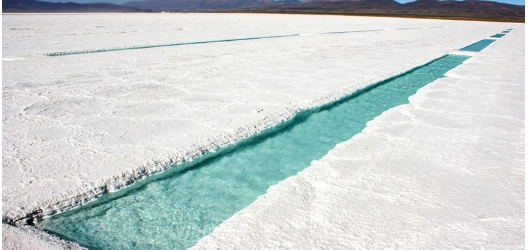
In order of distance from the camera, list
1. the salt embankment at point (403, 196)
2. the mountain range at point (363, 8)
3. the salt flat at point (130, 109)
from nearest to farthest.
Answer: the salt embankment at point (403, 196)
the salt flat at point (130, 109)
the mountain range at point (363, 8)

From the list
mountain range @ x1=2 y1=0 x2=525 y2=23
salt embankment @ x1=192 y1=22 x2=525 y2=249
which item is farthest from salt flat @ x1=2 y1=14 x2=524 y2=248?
mountain range @ x1=2 y1=0 x2=525 y2=23

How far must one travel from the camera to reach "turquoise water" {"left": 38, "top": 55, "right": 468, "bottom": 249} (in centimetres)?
107

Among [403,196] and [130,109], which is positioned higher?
[130,109]

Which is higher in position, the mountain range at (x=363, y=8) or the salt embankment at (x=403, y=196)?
the mountain range at (x=363, y=8)

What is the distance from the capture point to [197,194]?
132 centimetres

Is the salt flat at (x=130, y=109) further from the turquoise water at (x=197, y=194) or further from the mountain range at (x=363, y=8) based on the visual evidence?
the mountain range at (x=363, y=8)

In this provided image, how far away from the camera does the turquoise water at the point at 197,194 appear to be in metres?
1.07

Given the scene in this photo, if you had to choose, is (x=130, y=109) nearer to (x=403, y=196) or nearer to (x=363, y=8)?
(x=403, y=196)

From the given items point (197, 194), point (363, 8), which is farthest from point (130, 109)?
point (363, 8)

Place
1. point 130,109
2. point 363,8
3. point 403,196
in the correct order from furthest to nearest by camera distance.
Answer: point 363,8, point 130,109, point 403,196

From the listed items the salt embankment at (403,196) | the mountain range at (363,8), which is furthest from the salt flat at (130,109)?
the mountain range at (363,8)

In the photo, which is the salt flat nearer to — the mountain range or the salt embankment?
the salt embankment

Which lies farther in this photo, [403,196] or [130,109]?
[130,109]

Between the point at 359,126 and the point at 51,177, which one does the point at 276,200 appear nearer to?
the point at 51,177
